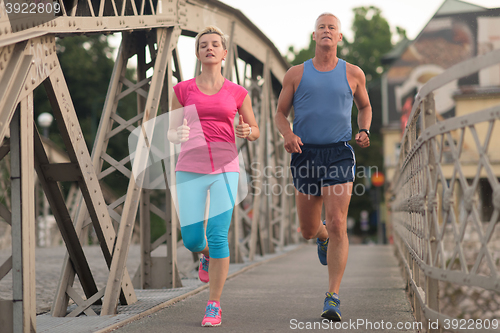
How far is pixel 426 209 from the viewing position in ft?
12.0

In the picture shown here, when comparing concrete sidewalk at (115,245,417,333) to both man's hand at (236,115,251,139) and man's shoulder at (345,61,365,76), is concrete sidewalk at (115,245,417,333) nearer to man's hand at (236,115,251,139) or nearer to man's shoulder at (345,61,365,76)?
man's hand at (236,115,251,139)

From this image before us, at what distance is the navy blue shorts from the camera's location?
4.67 m

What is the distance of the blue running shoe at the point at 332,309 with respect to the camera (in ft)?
14.5

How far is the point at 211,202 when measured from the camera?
446cm

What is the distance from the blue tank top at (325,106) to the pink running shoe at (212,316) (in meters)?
1.33

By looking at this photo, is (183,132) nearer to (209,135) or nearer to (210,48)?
(209,135)

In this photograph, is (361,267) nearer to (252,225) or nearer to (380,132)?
(252,225)

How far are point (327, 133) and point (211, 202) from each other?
→ 97 cm

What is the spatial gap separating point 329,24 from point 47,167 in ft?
7.24

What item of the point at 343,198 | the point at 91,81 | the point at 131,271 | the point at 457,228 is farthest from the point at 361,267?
the point at 91,81

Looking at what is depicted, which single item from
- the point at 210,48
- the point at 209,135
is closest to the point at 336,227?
the point at 209,135

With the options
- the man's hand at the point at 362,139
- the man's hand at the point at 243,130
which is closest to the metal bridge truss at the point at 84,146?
the man's hand at the point at 243,130

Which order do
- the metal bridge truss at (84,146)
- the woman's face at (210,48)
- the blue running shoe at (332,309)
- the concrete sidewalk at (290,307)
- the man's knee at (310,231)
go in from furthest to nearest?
1. the man's knee at (310,231)
2. the woman's face at (210,48)
3. the blue running shoe at (332,309)
4. the concrete sidewalk at (290,307)
5. the metal bridge truss at (84,146)

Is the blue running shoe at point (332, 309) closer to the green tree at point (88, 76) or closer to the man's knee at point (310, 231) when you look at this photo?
the man's knee at point (310, 231)
